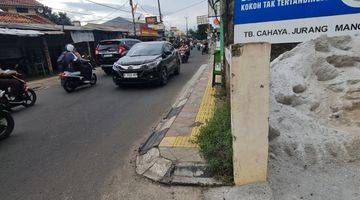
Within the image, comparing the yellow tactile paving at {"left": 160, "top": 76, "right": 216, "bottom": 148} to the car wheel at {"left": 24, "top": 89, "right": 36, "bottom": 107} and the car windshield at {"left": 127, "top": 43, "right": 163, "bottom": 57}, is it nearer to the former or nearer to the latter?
the car windshield at {"left": 127, "top": 43, "right": 163, "bottom": 57}

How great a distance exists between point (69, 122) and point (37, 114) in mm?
1481

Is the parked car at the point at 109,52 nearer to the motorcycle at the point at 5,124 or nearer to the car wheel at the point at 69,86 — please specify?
the car wheel at the point at 69,86

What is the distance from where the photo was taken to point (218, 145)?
4125mm

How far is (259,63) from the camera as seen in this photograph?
2.98 meters

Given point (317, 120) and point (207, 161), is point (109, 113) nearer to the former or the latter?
point (207, 161)

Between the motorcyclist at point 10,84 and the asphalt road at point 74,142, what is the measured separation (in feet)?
1.63

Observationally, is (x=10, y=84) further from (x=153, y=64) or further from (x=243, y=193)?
(x=243, y=193)

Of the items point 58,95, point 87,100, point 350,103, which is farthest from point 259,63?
point 58,95

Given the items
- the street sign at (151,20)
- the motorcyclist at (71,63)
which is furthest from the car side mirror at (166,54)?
the street sign at (151,20)

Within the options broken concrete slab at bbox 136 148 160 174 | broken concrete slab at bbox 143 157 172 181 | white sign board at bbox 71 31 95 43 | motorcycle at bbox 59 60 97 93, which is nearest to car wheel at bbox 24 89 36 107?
motorcycle at bbox 59 60 97 93

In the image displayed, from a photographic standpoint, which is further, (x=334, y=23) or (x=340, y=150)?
(x=334, y=23)

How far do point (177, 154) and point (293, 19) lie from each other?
2575 mm

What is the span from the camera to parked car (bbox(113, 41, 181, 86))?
1001 cm

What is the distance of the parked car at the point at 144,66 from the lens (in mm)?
10008
